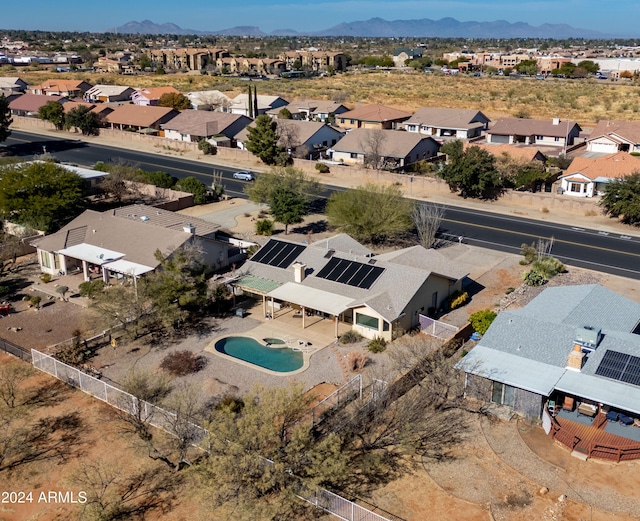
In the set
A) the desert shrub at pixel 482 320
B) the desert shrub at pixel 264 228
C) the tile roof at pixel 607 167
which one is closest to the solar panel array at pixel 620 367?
the desert shrub at pixel 482 320

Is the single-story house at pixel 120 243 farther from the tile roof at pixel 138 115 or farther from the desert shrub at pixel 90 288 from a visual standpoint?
the tile roof at pixel 138 115

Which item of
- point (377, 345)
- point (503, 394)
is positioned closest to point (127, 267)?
point (377, 345)

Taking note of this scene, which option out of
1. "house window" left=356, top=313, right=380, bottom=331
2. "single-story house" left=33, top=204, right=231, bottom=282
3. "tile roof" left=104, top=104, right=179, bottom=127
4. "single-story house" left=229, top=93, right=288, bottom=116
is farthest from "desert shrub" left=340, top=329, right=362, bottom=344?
"single-story house" left=229, top=93, right=288, bottom=116

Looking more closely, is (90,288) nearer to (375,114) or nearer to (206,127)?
(206,127)

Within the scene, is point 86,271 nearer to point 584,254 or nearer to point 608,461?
point 608,461

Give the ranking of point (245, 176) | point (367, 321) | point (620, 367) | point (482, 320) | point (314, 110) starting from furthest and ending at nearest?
point (314, 110)
point (245, 176)
point (367, 321)
point (482, 320)
point (620, 367)

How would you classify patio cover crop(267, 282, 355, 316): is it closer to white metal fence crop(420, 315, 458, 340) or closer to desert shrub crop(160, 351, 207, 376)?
white metal fence crop(420, 315, 458, 340)
